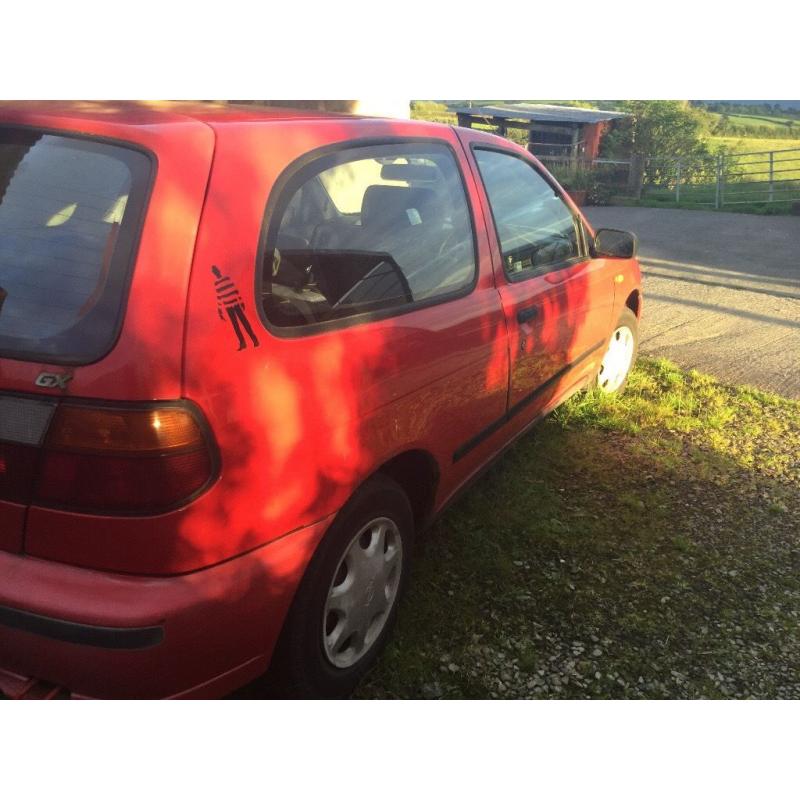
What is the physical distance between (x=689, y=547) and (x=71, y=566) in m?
2.58

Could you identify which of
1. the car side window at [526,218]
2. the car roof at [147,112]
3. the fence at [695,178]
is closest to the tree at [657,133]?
the fence at [695,178]

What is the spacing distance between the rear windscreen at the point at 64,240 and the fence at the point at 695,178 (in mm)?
18447

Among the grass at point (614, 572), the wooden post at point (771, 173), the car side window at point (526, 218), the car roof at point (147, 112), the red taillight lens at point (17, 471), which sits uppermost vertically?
the wooden post at point (771, 173)

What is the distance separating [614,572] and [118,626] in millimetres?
2092

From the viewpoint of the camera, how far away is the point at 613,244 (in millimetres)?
3994

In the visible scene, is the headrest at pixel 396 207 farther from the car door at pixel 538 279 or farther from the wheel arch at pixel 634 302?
the wheel arch at pixel 634 302

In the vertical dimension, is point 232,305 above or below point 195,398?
above

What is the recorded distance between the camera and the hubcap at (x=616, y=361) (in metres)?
4.65

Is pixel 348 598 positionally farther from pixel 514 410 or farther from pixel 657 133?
pixel 657 133

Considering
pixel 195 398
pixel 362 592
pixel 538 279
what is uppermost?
pixel 538 279

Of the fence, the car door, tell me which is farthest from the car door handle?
the fence

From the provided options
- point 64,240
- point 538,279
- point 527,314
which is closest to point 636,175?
point 538,279

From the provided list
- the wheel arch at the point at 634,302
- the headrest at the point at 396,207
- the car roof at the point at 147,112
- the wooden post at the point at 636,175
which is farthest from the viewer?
the wooden post at the point at 636,175
